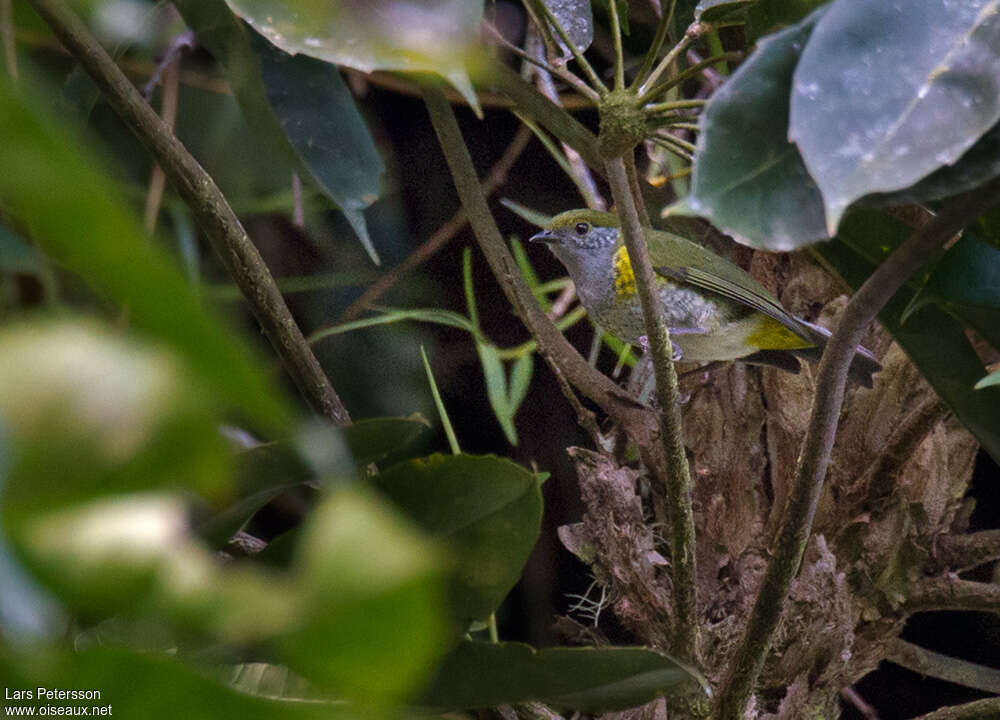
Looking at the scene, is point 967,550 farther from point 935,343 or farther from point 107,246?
point 107,246

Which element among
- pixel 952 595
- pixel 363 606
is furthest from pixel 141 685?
pixel 952 595

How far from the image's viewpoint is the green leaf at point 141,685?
1.20 ft

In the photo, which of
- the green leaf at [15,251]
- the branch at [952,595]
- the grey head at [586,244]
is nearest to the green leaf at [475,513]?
the green leaf at [15,251]

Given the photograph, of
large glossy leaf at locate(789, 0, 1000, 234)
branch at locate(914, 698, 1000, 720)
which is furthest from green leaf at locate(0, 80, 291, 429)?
branch at locate(914, 698, 1000, 720)

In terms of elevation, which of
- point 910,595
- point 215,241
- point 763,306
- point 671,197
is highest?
point 215,241

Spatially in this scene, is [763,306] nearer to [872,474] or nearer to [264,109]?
[872,474]

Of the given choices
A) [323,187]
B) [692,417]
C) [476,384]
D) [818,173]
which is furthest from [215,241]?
[476,384]

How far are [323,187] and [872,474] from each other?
87cm

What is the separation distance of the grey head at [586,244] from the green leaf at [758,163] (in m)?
1.17

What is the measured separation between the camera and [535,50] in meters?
1.91

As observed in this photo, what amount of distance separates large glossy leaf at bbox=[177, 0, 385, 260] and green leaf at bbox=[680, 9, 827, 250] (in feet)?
1.58

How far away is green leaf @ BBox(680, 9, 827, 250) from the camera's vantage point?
713 millimetres

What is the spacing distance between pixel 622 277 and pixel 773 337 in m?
0.36

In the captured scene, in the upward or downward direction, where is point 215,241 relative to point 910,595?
upward
